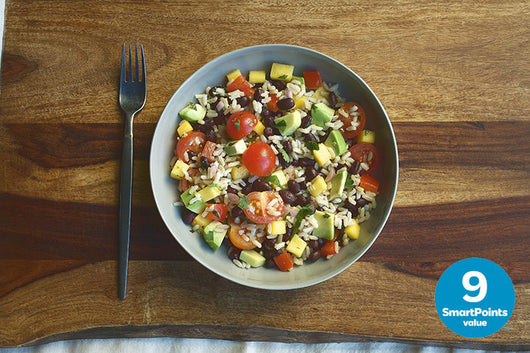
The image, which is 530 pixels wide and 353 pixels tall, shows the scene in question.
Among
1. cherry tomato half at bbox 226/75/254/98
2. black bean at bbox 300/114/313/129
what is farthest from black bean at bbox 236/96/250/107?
black bean at bbox 300/114/313/129

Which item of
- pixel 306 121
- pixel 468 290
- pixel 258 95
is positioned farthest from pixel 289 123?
pixel 468 290

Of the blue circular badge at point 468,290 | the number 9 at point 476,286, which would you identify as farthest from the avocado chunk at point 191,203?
the number 9 at point 476,286

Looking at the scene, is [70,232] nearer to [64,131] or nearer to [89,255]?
[89,255]

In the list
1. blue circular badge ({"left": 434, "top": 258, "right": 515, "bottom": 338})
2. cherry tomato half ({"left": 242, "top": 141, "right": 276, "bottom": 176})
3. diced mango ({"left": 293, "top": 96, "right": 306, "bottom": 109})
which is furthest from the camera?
blue circular badge ({"left": 434, "top": 258, "right": 515, "bottom": 338})

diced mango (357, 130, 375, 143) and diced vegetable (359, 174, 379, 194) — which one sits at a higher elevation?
diced mango (357, 130, 375, 143)

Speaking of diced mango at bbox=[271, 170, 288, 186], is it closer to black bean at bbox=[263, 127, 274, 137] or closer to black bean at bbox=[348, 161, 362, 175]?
black bean at bbox=[263, 127, 274, 137]

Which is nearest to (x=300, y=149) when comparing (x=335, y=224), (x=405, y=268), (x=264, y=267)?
(x=335, y=224)
